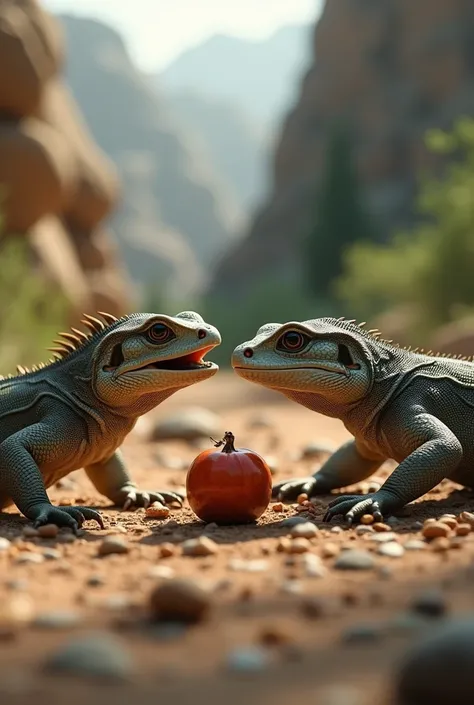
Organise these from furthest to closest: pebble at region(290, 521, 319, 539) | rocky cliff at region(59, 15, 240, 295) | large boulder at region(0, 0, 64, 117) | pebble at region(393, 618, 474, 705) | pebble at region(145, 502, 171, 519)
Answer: rocky cliff at region(59, 15, 240, 295) < large boulder at region(0, 0, 64, 117) < pebble at region(145, 502, 171, 519) < pebble at region(290, 521, 319, 539) < pebble at region(393, 618, 474, 705)

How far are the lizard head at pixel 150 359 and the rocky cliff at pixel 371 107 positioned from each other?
39431mm

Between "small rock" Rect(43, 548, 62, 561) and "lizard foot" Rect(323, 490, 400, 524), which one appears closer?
"small rock" Rect(43, 548, 62, 561)

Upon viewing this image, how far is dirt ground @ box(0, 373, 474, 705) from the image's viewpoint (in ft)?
8.23

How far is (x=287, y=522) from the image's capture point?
494cm

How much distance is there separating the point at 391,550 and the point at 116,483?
253cm

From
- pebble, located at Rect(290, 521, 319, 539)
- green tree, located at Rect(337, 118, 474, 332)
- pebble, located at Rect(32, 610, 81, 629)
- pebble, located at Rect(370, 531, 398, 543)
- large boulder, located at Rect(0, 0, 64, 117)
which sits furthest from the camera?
large boulder, located at Rect(0, 0, 64, 117)

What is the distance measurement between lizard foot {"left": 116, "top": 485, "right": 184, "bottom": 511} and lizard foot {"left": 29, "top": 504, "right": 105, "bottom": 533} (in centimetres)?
88

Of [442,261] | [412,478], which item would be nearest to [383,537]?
[412,478]

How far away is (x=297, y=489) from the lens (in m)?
6.24

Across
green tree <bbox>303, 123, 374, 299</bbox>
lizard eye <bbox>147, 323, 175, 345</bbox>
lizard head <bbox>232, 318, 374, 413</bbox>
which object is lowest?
green tree <bbox>303, 123, 374, 299</bbox>

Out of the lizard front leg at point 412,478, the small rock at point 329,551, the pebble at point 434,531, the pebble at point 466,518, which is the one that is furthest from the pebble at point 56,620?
the pebble at point 466,518

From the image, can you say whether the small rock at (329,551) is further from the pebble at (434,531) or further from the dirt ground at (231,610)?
the pebble at (434,531)

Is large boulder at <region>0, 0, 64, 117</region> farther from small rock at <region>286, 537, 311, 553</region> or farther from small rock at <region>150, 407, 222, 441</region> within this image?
small rock at <region>286, 537, 311, 553</region>

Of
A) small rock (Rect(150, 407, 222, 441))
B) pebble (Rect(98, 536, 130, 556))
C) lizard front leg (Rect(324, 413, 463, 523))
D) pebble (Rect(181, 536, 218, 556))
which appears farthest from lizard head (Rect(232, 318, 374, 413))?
small rock (Rect(150, 407, 222, 441))
